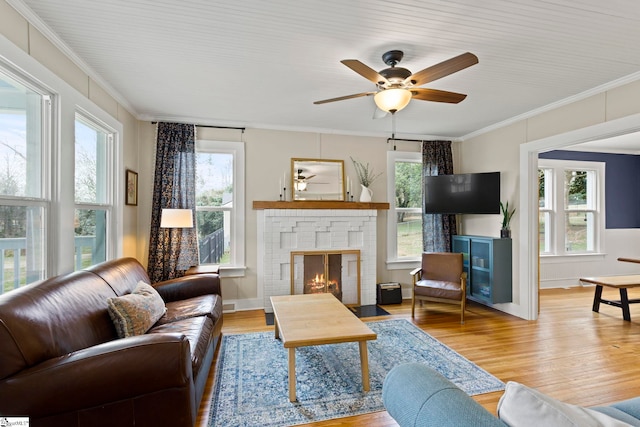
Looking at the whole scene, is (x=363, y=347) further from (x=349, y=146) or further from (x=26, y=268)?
(x=349, y=146)

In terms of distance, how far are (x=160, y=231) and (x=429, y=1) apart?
3601 mm

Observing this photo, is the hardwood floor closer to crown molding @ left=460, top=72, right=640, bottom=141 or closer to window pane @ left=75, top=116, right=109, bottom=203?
window pane @ left=75, top=116, right=109, bottom=203

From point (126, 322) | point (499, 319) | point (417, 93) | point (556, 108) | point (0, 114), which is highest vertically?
point (556, 108)

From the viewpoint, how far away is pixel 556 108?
350 centimetres

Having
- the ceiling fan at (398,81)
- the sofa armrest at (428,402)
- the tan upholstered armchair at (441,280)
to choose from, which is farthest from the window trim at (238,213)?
the sofa armrest at (428,402)

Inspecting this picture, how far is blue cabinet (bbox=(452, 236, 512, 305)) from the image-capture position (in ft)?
13.3

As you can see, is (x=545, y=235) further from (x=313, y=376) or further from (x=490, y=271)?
(x=313, y=376)

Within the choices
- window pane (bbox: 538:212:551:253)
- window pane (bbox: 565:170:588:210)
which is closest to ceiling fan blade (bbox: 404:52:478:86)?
window pane (bbox: 538:212:551:253)

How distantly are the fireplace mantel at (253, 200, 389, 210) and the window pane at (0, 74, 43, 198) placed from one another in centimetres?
227

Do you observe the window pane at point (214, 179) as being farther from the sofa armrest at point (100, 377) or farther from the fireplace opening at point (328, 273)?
the sofa armrest at point (100, 377)

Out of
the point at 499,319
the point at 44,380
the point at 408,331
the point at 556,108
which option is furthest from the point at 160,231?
the point at 556,108

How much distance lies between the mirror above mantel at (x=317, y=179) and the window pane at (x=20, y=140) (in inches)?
107

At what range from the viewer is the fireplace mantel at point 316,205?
4.14m

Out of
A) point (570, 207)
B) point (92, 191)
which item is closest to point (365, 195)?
point (92, 191)
